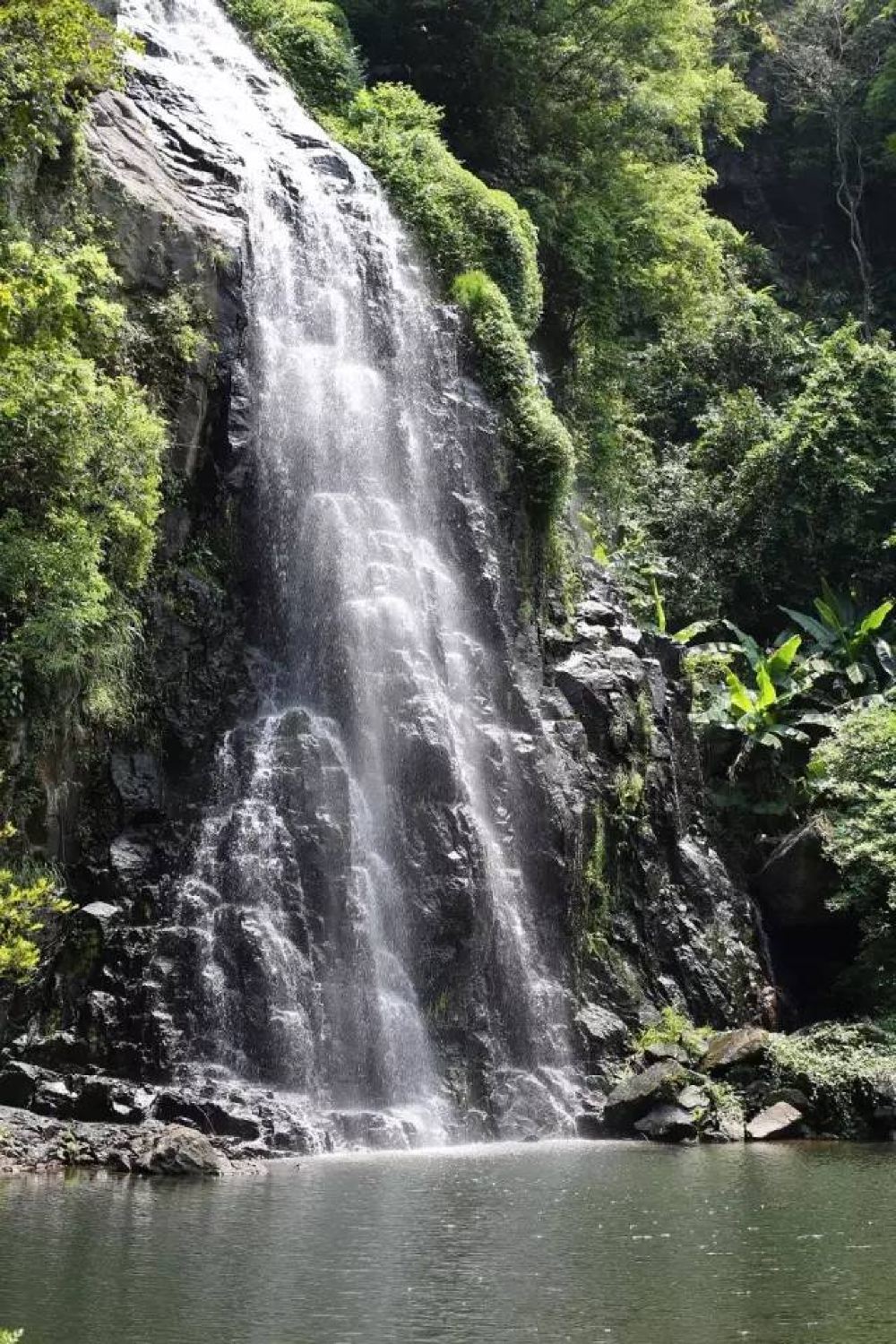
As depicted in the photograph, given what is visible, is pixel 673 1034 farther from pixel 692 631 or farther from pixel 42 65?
pixel 42 65

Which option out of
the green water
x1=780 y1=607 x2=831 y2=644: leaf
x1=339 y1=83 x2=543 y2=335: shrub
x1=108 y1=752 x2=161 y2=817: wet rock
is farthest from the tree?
the green water

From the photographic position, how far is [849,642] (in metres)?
27.4

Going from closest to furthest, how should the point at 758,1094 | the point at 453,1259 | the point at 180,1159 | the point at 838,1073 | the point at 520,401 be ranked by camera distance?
the point at 453,1259 < the point at 180,1159 < the point at 838,1073 < the point at 758,1094 < the point at 520,401

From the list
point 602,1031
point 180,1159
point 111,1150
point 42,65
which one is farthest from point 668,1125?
point 42,65

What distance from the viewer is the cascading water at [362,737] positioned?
16719mm

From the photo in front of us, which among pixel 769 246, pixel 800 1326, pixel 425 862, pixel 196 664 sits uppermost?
pixel 769 246

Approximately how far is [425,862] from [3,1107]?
6.19 meters

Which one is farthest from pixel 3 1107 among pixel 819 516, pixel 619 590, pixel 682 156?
pixel 682 156

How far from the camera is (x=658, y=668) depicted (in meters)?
23.3

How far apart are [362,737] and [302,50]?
659 inches

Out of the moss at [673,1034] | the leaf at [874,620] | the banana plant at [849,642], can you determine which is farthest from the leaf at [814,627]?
the moss at [673,1034]

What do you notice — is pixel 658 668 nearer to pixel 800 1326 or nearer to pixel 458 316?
pixel 458 316

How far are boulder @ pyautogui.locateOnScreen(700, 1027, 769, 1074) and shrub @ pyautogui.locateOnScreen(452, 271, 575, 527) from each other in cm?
915

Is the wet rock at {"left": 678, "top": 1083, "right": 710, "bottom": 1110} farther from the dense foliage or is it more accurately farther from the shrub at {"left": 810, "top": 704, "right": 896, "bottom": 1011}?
the dense foliage
